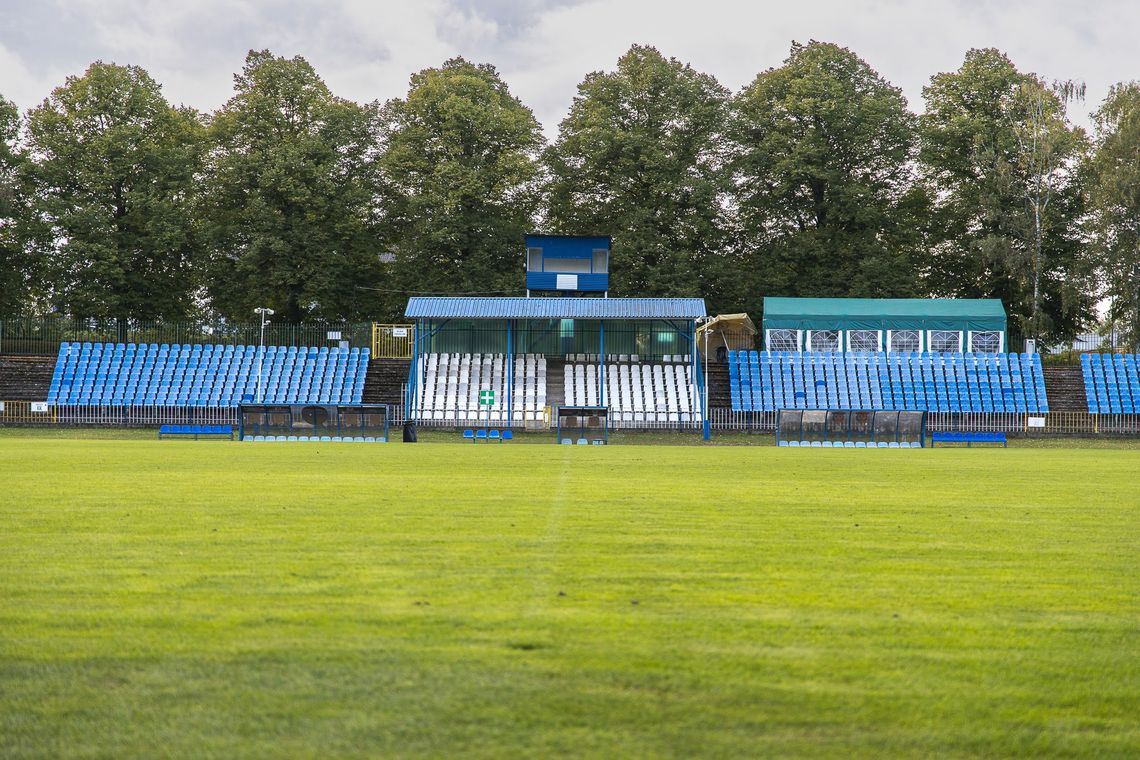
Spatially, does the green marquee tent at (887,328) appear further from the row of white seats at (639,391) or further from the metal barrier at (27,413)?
the metal barrier at (27,413)

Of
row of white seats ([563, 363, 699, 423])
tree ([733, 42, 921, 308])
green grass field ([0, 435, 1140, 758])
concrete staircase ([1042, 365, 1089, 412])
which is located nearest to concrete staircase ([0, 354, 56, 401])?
row of white seats ([563, 363, 699, 423])

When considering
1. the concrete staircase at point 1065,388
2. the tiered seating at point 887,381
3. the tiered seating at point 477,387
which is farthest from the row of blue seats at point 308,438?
the concrete staircase at point 1065,388

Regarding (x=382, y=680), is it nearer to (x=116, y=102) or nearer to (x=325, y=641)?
(x=325, y=641)

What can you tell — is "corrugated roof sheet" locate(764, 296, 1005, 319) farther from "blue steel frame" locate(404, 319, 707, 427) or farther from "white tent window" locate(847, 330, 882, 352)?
"blue steel frame" locate(404, 319, 707, 427)

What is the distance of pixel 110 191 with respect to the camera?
5094 cm

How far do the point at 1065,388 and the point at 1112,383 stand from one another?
1.94 meters

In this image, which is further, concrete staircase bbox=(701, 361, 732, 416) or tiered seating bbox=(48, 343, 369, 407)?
concrete staircase bbox=(701, 361, 732, 416)

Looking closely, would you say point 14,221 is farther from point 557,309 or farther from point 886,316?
point 886,316

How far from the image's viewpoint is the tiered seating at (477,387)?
40781 mm

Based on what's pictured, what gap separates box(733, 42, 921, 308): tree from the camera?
52750mm

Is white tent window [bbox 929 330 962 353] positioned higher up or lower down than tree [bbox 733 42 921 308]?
lower down

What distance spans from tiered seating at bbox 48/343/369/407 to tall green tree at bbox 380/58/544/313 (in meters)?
9.18

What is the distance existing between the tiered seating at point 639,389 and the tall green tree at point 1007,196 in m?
18.2

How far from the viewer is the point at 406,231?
5494 centimetres
